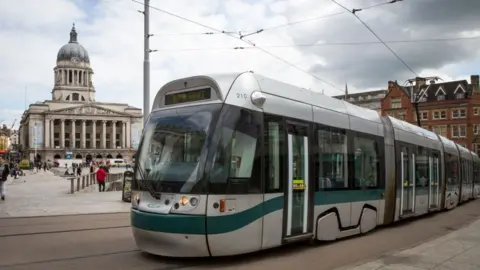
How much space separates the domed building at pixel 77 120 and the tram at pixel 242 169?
14687 centimetres

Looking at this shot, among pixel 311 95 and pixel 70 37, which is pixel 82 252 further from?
pixel 70 37

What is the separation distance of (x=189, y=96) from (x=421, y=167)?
10332mm

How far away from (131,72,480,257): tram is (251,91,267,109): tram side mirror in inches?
0.8

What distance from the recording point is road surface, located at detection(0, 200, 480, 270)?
8117mm

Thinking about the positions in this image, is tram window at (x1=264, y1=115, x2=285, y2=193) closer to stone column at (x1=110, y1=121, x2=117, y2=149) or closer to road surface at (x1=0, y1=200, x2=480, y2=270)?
road surface at (x1=0, y1=200, x2=480, y2=270)

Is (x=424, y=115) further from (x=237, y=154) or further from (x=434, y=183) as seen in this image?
(x=237, y=154)

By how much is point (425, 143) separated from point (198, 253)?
11745 millimetres

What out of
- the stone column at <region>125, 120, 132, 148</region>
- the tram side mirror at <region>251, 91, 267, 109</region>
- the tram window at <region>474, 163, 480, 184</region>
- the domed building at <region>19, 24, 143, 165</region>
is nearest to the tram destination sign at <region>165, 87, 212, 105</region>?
the tram side mirror at <region>251, 91, 267, 109</region>

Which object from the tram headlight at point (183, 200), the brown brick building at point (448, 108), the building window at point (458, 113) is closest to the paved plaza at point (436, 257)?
the tram headlight at point (183, 200)

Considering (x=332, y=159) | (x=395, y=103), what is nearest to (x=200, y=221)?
(x=332, y=159)

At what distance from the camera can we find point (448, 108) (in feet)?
→ 280

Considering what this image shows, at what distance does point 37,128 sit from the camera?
486ft

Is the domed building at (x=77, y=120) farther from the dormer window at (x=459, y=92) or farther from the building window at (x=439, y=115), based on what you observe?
the dormer window at (x=459, y=92)

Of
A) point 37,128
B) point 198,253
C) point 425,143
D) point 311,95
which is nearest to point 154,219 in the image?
point 198,253
